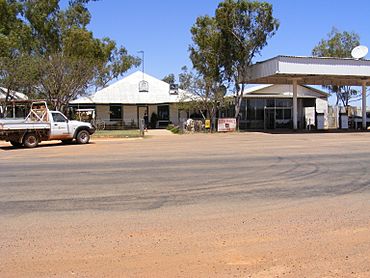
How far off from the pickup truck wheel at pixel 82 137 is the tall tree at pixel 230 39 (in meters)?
14.7

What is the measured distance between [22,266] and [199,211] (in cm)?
333

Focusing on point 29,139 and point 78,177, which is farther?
point 29,139

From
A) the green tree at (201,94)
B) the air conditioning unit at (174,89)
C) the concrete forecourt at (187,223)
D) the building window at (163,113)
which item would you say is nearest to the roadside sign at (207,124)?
the green tree at (201,94)

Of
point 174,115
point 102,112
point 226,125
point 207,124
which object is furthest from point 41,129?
point 174,115

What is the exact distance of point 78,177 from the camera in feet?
39.7

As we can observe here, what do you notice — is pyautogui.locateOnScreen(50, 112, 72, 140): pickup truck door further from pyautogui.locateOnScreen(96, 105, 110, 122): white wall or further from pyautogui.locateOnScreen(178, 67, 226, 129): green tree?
pyautogui.locateOnScreen(96, 105, 110, 122): white wall

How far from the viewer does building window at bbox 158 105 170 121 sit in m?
50.9

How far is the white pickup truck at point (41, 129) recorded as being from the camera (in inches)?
934

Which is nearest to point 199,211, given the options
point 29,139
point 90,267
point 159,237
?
point 159,237

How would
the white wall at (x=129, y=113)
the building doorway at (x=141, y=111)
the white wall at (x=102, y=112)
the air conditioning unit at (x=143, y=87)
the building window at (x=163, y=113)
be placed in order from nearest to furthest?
the white wall at (x=102, y=112) < the white wall at (x=129, y=113) < the air conditioning unit at (x=143, y=87) < the building doorway at (x=141, y=111) < the building window at (x=163, y=113)

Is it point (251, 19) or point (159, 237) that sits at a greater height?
point (251, 19)

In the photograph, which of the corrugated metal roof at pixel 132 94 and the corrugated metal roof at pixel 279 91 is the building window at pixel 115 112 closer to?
the corrugated metal roof at pixel 132 94

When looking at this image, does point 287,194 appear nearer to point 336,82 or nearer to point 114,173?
point 114,173

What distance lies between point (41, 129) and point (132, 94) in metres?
25.8
